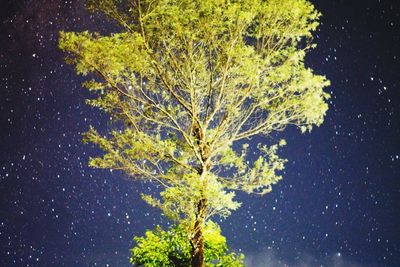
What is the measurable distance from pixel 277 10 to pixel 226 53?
4.66 ft

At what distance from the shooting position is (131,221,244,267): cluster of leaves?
8641mm

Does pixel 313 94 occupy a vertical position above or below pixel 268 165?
above

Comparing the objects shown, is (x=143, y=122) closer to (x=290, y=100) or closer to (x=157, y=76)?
(x=157, y=76)

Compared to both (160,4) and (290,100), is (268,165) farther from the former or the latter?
→ (160,4)

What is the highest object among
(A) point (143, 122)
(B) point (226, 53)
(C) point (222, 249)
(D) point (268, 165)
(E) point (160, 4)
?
(E) point (160, 4)

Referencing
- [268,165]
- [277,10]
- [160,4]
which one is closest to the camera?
[160,4]

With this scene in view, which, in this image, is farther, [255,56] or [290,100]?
[290,100]

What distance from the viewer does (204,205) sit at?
792 cm

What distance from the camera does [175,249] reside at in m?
9.04

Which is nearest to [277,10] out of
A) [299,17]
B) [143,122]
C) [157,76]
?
[299,17]

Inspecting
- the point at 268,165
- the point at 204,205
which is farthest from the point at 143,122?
the point at 268,165

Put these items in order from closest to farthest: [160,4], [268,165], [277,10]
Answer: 1. [160,4]
2. [277,10]
3. [268,165]

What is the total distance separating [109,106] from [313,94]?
15.4ft

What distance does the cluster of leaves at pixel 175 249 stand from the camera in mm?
8641
